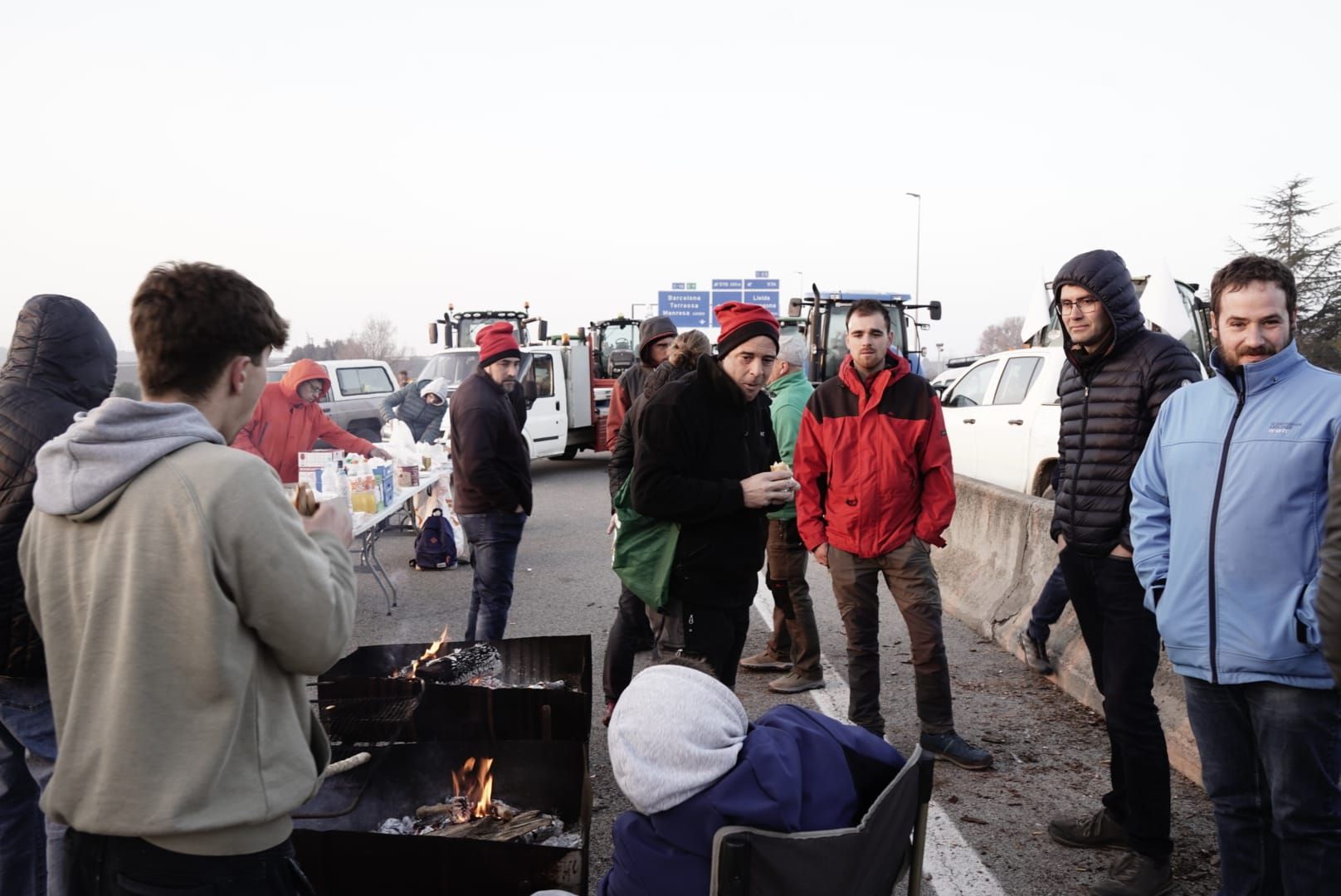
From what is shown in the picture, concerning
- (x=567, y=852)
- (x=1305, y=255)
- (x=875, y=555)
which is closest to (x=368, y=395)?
(x=875, y=555)

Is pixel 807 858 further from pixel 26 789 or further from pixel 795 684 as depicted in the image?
pixel 795 684

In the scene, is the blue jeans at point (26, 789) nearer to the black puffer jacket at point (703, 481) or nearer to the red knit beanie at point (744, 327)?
the black puffer jacket at point (703, 481)

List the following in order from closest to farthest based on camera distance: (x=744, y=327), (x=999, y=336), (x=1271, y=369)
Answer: (x=1271, y=369) < (x=744, y=327) < (x=999, y=336)

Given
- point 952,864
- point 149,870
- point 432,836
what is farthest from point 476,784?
point 149,870

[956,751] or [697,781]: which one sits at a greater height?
[697,781]

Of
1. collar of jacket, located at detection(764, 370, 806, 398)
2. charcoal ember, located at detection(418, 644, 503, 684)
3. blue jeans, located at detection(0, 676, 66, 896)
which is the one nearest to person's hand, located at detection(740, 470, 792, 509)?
charcoal ember, located at detection(418, 644, 503, 684)

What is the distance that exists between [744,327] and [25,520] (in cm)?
244

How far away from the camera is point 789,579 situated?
5.63m

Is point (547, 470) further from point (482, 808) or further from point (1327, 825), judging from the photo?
point (1327, 825)

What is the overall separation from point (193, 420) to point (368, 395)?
16882mm

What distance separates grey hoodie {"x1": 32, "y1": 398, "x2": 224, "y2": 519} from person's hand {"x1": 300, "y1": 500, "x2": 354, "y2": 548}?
0.80 feet

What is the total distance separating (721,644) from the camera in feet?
12.2

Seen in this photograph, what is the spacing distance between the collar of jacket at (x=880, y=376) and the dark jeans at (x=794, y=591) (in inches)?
51.4

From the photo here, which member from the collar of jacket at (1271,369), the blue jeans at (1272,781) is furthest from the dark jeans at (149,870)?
the collar of jacket at (1271,369)
